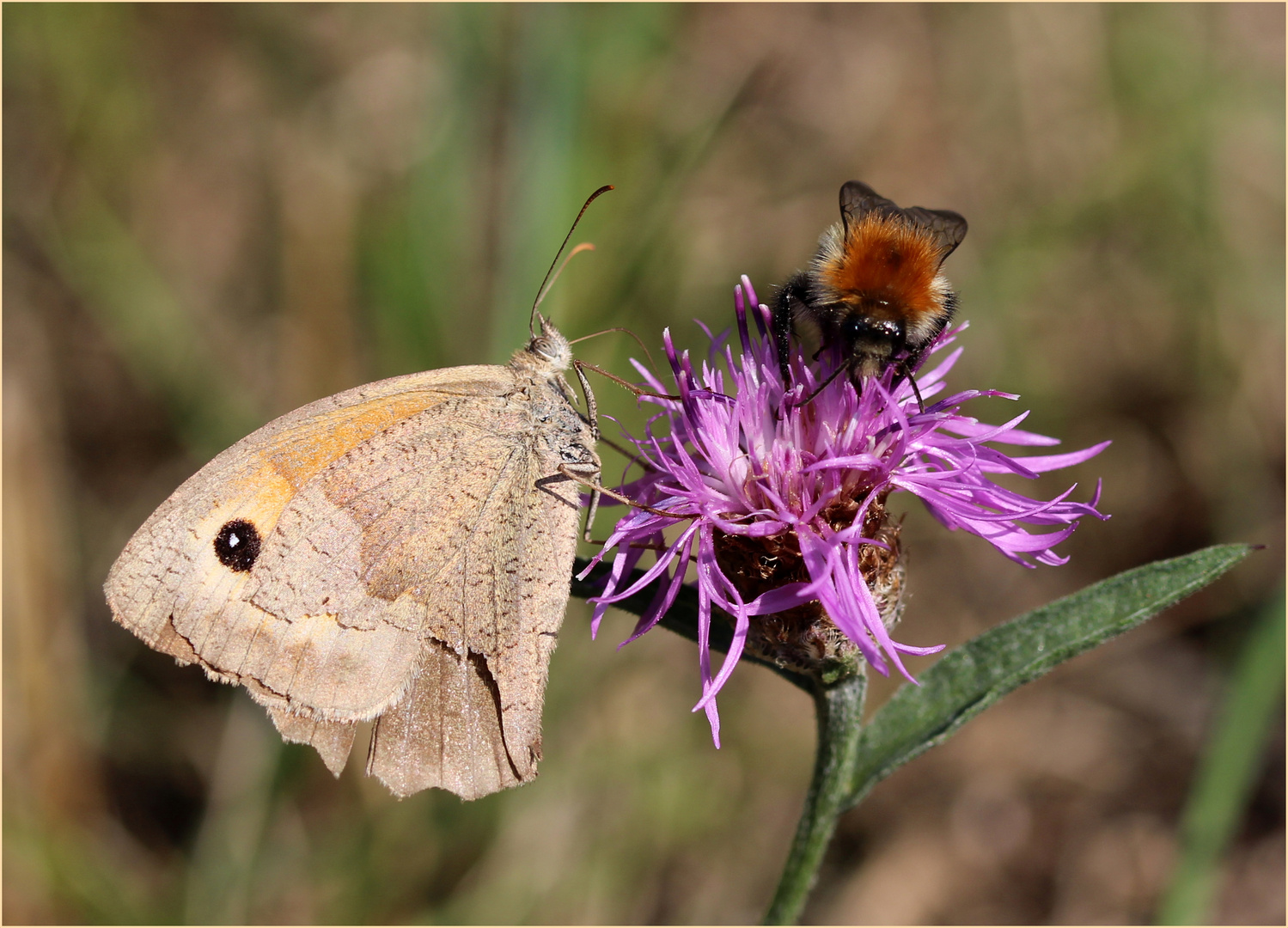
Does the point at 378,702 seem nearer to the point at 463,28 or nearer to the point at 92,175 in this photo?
the point at 463,28

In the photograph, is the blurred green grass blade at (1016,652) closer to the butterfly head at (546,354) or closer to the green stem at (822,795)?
the green stem at (822,795)

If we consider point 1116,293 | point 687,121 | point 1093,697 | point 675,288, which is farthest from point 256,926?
point 1116,293

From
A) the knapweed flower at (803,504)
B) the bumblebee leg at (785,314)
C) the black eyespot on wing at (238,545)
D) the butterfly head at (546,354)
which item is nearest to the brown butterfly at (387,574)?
the black eyespot on wing at (238,545)

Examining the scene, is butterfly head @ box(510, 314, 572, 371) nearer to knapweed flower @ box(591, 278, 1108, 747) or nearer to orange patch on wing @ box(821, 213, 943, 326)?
knapweed flower @ box(591, 278, 1108, 747)

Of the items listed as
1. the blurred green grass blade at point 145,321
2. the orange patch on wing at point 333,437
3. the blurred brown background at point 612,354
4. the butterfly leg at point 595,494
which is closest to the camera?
the butterfly leg at point 595,494

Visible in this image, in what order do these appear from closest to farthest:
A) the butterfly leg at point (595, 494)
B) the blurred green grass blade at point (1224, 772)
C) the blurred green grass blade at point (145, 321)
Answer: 1. the butterfly leg at point (595, 494)
2. the blurred green grass blade at point (1224, 772)
3. the blurred green grass blade at point (145, 321)

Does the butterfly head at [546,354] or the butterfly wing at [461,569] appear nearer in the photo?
the butterfly wing at [461,569]

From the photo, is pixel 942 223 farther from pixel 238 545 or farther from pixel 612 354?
pixel 612 354
